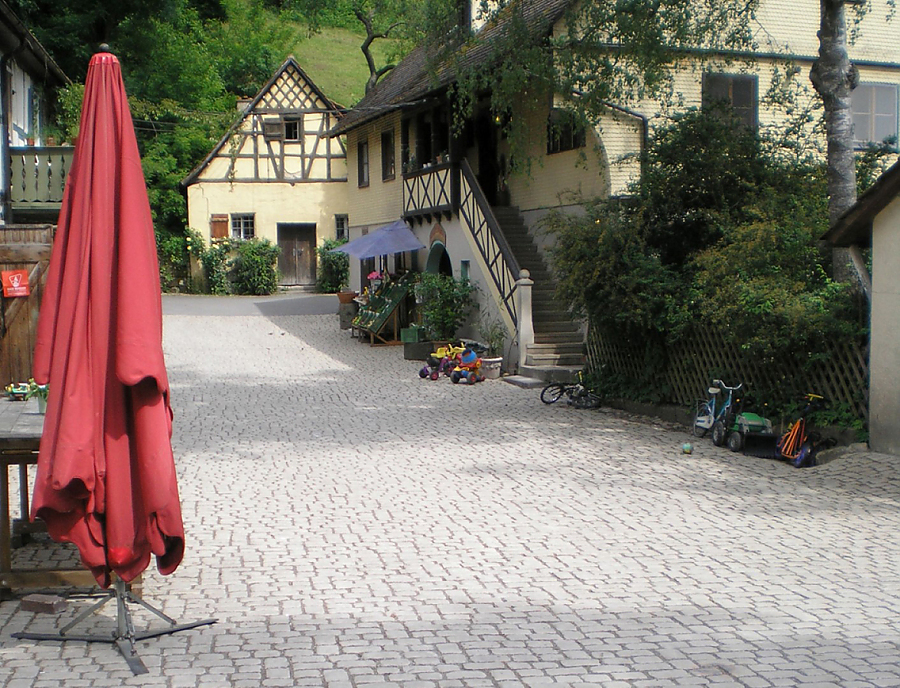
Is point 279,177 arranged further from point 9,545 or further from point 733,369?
point 9,545

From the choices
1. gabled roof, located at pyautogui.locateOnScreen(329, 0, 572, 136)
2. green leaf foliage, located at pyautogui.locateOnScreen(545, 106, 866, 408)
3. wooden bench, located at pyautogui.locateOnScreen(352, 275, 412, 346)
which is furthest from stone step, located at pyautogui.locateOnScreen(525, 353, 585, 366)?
wooden bench, located at pyautogui.locateOnScreen(352, 275, 412, 346)

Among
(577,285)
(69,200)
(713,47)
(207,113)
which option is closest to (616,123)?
(713,47)

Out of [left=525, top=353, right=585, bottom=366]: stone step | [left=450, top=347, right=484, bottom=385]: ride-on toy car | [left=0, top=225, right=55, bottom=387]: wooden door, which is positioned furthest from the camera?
[left=525, top=353, right=585, bottom=366]: stone step

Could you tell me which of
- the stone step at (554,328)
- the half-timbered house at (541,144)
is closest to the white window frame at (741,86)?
the half-timbered house at (541,144)

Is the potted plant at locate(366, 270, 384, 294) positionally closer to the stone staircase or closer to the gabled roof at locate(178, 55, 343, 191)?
the stone staircase

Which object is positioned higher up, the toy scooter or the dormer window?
the dormer window

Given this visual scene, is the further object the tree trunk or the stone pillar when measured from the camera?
the stone pillar

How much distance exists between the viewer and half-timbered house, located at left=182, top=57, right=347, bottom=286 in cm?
4069

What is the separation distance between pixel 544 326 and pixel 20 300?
927 centimetres

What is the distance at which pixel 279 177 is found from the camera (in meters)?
41.3

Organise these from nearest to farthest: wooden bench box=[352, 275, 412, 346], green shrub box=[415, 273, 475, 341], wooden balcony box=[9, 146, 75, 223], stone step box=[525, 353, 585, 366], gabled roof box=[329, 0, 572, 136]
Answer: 1. gabled roof box=[329, 0, 572, 136]
2. stone step box=[525, 353, 585, 366]
3. wooden balcony box=[9, 146, 75, 223]
4. green shrub box=[415, 273, 475, 341]
5. wooden bench box=[352, 275, 412, 346]

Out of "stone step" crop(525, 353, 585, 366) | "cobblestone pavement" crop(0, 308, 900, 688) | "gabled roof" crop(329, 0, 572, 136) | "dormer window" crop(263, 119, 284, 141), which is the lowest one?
"cobblestone pavement" crop(0, 308, 900, 688)

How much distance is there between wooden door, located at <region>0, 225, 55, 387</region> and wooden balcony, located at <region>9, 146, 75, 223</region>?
5169mm

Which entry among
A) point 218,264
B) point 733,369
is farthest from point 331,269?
point 733,369
